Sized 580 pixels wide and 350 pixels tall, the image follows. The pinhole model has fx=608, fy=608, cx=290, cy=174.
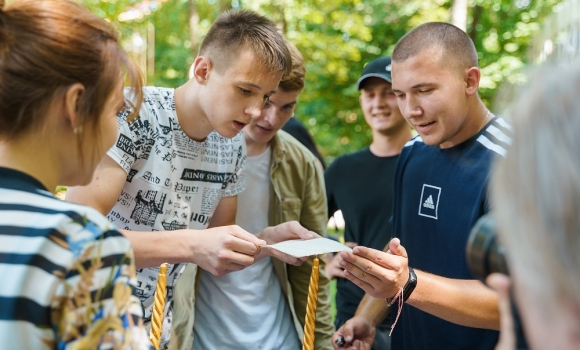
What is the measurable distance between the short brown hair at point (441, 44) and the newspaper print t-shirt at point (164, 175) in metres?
0.98

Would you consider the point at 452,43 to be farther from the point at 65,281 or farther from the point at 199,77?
the point at 65,281

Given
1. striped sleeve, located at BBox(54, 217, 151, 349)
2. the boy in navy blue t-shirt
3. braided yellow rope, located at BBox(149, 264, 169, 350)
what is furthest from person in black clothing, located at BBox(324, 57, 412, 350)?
striped sleeve, located at BBox(54, 217, 151, 349)

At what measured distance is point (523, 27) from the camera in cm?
1222

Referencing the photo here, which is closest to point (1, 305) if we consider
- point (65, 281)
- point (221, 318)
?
point (65, 281)

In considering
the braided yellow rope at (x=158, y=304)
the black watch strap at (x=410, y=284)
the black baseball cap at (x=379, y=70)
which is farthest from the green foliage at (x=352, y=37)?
the braided yellow rope at (x=158, y=304)

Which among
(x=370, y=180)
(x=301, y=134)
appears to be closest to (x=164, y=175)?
(x=370, y=180)

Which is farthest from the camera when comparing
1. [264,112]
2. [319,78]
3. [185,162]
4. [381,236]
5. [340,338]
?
[319,78]

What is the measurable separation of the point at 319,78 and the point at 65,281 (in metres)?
13.1

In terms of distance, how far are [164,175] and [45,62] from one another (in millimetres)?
1303

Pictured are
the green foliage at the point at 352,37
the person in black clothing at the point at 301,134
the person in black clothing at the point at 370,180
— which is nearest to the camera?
the person in black clothing at the point at 370,180

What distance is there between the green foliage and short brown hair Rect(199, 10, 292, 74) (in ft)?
27.2

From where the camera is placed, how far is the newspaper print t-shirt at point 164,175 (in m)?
2.60

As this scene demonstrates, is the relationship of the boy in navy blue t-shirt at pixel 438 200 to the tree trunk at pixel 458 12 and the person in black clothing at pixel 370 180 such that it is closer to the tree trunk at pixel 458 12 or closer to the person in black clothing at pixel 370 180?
the person in black clothing at pixel 370 180

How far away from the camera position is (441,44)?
287 centimetres
